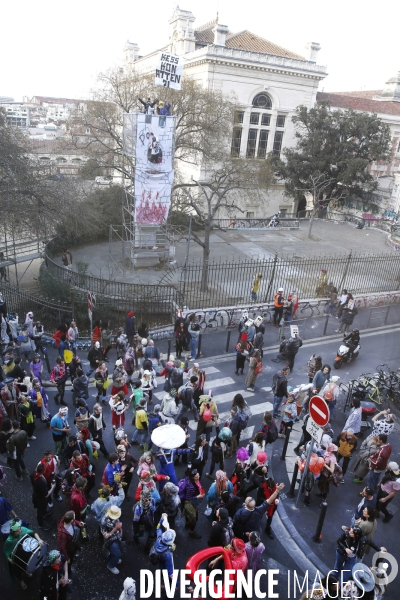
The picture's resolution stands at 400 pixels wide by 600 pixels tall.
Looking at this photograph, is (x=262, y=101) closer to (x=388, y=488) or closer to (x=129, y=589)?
(x=388, y=488)

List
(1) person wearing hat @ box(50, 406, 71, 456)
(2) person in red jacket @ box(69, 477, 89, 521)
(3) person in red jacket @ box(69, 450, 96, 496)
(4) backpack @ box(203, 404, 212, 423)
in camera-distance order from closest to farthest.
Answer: (2) person in red jacket @ box(69, 477, 89, 521) → (3) person in red jacket @ box(69, 450, 96, 496) → (1) person wearing hat @ box(50, 406, 71, 456) → (4) backpack @ box(203, 404, 212, 423)

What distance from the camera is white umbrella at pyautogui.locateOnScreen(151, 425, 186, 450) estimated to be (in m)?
7.30

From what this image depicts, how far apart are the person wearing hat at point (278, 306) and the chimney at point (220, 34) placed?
30031 mm

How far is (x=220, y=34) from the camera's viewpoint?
37.2 meters

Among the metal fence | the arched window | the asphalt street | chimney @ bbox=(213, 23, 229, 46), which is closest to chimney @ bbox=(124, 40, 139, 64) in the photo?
chimney @ bbox=(213, 23, 229, 46)

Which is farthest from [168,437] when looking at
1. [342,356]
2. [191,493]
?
[342,356]

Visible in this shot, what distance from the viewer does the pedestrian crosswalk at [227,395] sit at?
10.2 meters

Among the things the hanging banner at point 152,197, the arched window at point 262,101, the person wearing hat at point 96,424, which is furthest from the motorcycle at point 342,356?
the arched window at point 262,101

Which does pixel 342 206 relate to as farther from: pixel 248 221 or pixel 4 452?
pixel 4 452

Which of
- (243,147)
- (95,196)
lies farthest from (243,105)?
(95,196)

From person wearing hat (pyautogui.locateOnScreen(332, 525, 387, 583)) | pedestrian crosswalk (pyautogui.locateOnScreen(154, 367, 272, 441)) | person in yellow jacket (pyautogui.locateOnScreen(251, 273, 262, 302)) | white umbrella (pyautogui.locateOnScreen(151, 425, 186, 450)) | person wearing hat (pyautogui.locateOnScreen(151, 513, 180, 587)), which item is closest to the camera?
person wearing hat (pyautogui.locateOnScreen(151, 513, 180, 587))

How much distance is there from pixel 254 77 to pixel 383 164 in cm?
2003

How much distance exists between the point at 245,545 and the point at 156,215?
16.4m

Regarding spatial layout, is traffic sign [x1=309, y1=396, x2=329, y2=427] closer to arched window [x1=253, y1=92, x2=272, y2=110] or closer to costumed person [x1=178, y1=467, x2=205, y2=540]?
costumed person [x1=178, y1=467, x2=205, y2=540]
